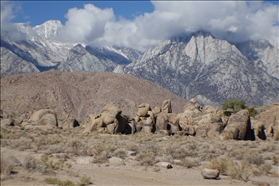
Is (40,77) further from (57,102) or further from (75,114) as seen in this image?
(75,114)

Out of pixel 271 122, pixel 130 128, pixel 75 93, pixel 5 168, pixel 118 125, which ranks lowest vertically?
pixel 5 168

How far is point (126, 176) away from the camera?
1511cm

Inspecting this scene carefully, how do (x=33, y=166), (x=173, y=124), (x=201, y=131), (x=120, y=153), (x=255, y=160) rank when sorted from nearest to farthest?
(x=33, y=166), (x=255, y=160), (x=120, y=153), (x=201, y=131), (x=173, y=124)

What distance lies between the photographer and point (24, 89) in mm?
99500

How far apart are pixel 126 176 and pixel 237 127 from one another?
22.4m

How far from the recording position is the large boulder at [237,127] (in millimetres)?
33184

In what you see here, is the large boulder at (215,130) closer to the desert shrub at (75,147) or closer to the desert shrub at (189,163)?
the desert shrub at (189,163)

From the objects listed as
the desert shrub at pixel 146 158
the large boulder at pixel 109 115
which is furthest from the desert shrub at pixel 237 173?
the large boulder at pixel 109 115

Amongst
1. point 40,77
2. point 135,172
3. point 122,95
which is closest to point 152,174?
point 135,172

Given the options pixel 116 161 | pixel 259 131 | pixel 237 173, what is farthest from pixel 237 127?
pixel 116 161

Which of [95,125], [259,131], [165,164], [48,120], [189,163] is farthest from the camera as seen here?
[48,120]

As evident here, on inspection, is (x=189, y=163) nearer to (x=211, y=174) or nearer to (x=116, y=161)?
(x=211, y=174)

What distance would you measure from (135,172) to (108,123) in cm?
2250

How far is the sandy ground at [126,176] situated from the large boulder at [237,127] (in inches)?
662
